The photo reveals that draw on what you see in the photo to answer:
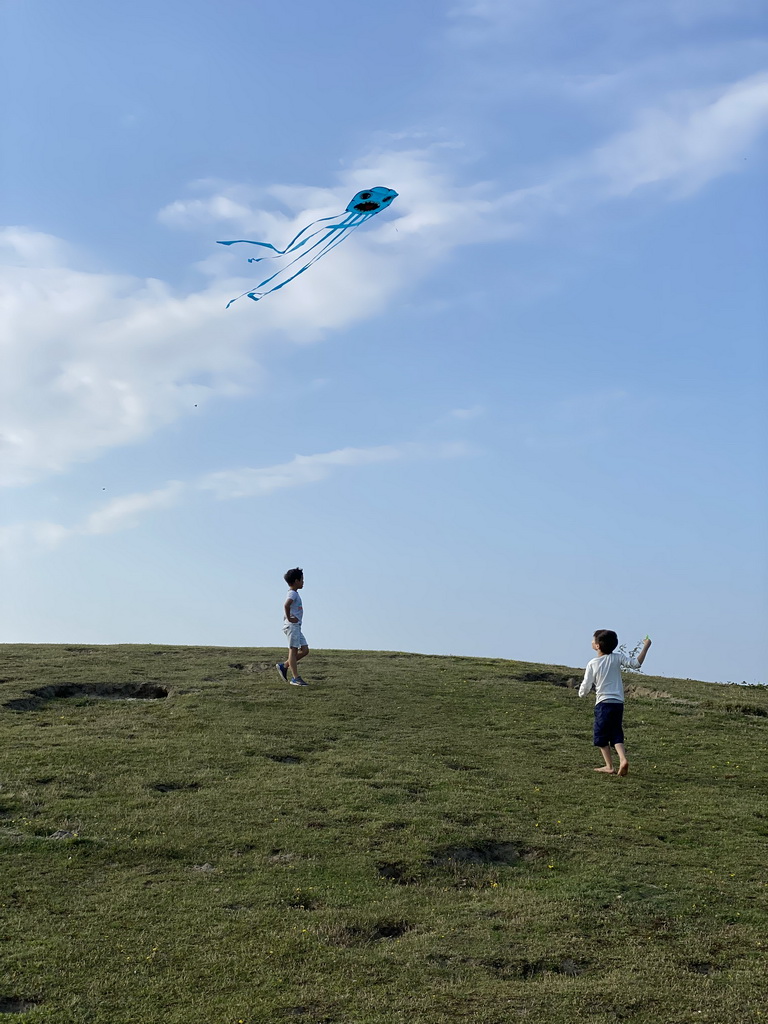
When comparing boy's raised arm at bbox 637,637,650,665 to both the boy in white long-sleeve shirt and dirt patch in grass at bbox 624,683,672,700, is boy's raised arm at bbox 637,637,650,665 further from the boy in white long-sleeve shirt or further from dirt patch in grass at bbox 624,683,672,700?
dirt patch in grass at bbox 624,683,672,700

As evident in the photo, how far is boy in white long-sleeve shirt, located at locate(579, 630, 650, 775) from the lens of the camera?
36.2 feet

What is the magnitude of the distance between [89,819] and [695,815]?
630 centimetres

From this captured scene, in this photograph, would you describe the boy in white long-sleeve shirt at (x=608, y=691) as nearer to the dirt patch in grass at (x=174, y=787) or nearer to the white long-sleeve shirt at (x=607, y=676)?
the white long-sleeve shirt at (x=607, y=676)

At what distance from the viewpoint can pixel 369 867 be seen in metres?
7.90

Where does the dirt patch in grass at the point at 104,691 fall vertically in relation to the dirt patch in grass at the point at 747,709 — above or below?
below

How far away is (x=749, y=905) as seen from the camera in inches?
292

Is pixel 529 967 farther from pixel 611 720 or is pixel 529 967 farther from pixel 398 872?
pixel 611 720

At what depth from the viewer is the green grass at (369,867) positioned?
5887 mm

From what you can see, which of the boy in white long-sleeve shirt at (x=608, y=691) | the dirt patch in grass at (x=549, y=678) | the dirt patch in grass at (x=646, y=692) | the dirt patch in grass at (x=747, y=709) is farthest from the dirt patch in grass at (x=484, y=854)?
the dirt patch in grass at (x=549, y=678)

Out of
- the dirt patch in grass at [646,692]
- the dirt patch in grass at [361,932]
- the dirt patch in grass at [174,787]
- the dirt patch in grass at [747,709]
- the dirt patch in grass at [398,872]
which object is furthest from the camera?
the dirt patch in grass at [646,692]

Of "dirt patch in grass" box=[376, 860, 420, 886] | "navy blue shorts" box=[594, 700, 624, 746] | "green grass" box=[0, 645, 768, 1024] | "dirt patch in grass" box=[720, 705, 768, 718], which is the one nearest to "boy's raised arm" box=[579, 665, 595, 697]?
"navy blue shorts" box=[594, 700, 624, 746]

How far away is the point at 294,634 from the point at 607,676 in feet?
20.3

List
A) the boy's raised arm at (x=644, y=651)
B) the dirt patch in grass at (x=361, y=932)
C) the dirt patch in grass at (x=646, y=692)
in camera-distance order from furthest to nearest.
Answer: the dirt patch in grass at (x=646, y=692) → the boy's raised arm at (x=644, y=651) → the dirt patch in grass at (x=361, y=932)

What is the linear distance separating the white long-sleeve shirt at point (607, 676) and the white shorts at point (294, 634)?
5.88 meters
